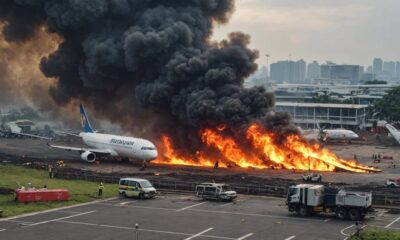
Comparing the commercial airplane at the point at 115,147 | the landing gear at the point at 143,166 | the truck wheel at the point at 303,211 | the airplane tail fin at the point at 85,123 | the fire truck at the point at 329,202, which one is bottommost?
the truck wheel at the point at 303,211

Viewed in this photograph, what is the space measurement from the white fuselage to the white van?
23.0m

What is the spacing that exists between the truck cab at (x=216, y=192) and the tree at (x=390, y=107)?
103 metres

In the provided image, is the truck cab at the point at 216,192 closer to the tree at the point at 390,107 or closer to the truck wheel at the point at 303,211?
the truck wheel at the point at 303,211

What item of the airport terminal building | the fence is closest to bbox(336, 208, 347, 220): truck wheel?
the fence

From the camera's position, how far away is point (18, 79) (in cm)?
10738

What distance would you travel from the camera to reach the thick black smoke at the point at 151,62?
264 feet

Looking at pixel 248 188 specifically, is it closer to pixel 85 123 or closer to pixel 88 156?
pixel 88 156

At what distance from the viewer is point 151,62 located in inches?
3504

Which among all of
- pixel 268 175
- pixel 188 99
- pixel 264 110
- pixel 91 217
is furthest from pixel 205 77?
pixel 91 217

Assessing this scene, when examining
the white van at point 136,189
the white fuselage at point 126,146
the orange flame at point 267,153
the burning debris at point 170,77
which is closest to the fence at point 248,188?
the white van at point 136,189

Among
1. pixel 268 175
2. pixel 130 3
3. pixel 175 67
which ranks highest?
pixel 130 3

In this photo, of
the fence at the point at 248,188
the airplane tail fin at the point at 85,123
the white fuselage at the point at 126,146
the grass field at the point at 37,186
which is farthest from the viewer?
the airplane tail fin at the point at 85,123

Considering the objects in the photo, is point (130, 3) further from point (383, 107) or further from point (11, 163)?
point (383, 107)

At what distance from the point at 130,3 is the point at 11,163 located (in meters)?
29.7
